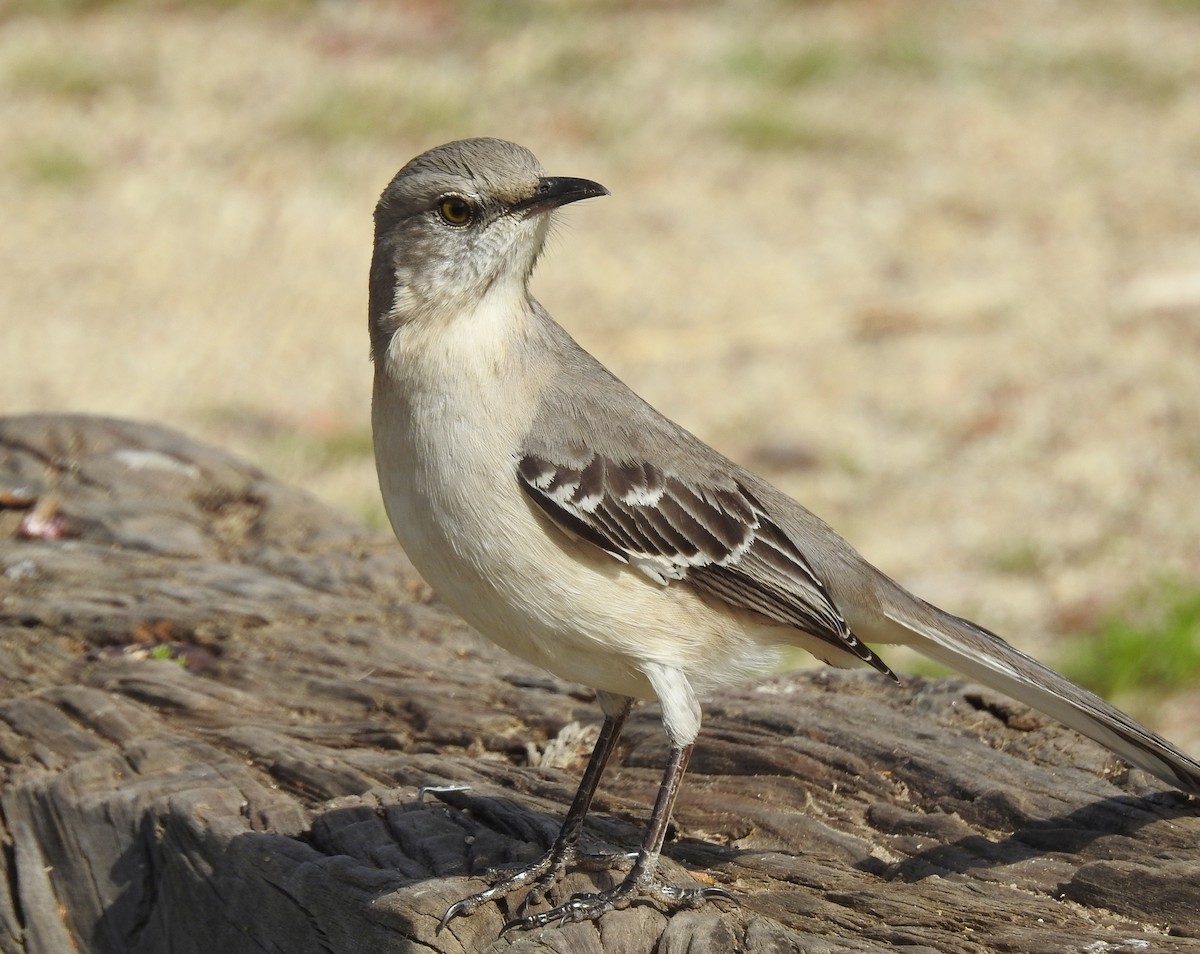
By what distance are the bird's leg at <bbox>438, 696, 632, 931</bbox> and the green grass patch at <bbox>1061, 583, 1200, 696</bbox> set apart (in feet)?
12.1

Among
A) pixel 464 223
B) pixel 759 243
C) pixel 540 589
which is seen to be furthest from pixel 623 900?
pixel 759 243

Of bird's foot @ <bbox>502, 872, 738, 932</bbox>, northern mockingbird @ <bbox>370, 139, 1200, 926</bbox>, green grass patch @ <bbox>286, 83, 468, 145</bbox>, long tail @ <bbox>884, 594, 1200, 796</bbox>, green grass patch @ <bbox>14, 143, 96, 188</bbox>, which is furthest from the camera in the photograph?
green grass patch @ <bbox>286, 83, 468, 145</bbox>

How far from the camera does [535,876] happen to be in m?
4.53

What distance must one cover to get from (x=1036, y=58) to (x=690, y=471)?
11.3 meters

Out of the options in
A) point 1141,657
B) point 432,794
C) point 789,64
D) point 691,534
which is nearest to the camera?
point 691,534

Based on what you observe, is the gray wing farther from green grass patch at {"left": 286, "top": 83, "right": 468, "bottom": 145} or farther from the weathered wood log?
green grass patch at {"left": 286, "top": 83, "right": 468, "bottom": 145}

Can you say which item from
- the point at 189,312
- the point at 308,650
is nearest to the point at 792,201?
the point at 189,312

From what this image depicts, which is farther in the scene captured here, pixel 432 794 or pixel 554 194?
pixel 432 794

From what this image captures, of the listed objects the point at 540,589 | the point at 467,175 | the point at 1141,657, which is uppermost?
the point at 1141,657

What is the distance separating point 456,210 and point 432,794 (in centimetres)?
188

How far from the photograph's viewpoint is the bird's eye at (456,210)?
4711 mm

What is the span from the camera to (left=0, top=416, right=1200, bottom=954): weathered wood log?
4.37 meters

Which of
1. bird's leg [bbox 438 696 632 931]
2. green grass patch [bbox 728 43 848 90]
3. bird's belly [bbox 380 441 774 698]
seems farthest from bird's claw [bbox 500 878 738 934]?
green grass patch [bbox 728 43 848 90]

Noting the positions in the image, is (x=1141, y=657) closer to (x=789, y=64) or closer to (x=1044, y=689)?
(x=1044, y=689)
